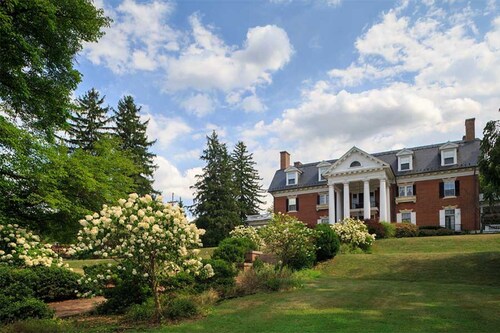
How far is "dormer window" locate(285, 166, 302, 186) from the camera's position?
45469mm

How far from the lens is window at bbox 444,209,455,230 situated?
36.3 meters

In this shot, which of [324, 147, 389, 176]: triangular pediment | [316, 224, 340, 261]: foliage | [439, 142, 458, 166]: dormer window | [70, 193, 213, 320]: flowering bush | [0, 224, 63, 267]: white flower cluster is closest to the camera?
[70, 193, 213, 320]: flowering bush

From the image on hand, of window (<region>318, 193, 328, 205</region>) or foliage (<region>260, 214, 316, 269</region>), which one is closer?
foliage (<region>260, 214, 316, 269</region>)

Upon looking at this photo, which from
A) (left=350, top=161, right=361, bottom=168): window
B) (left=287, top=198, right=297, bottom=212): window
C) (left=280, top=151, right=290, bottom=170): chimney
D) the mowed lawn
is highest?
(left=280, top=151, right=290, bottom=170): chimney

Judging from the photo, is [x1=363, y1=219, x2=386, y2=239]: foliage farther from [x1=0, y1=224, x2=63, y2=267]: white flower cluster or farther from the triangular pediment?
[x1=0, y1=224, x2=63, y2=267]: white flower cluster

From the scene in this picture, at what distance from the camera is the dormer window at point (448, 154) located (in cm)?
3697

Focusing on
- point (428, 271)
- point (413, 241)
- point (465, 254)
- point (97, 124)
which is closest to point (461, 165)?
point (413, 241)

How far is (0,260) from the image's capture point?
11.7 m

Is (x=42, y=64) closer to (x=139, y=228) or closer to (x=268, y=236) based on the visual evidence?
(x=139, y=228)

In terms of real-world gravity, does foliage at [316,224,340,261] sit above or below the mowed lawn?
above

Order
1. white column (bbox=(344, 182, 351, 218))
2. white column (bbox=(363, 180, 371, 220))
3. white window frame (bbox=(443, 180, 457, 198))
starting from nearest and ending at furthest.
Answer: white window frame (bbox=(443, 180, 457, 198)) → white column (bbox=(363, 180, 371, 220)) → white column (bbox=(344, 182, 351, 218))

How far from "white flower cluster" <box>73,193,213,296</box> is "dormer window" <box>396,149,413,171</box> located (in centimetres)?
3392

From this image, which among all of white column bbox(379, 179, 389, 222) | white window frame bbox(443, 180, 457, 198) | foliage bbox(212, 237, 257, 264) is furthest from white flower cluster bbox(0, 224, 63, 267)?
white window frame bbox(443, 180, 457, 198)

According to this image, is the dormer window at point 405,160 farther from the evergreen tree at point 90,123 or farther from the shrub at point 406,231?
the evergreen tree at point 90,123
